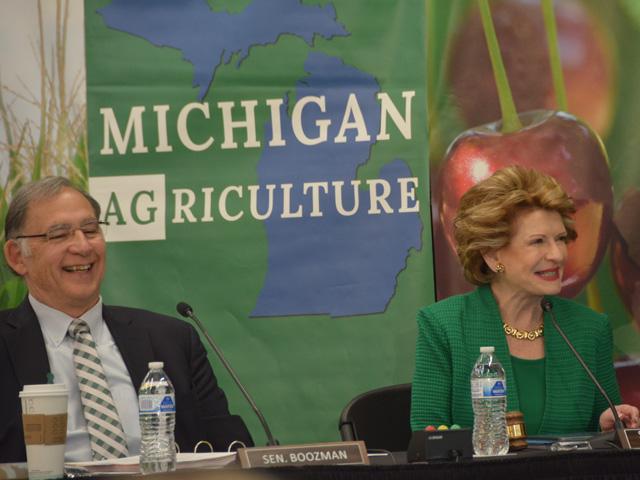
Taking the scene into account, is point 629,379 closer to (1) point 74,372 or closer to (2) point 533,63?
(2) point 533,63

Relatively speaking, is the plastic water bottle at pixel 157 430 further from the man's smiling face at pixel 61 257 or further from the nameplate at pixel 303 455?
the man's smiling face at pixel 61 257

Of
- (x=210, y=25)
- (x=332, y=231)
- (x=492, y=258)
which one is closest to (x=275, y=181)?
(x=332, y=231)

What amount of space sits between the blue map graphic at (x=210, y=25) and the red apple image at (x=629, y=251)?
122cm

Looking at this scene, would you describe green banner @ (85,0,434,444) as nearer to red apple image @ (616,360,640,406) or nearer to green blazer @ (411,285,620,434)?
green blazer @ (411,285,620,434)

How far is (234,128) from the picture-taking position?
411 cm

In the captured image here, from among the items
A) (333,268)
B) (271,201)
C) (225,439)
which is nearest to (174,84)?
(271,201)

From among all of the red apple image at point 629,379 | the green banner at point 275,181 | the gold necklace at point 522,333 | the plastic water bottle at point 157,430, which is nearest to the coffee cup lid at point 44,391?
the plastic water bottle at point 157,430

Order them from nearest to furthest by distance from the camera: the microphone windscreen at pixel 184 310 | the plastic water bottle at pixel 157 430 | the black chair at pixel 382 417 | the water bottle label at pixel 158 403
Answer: the plastic water bottle at pixel 157 430 < the water bottle label at pixel 158 403 < the microphone windscreen at pixel 184 310 < the black chair at pixel 382 417

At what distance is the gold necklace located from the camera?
3.43 meters

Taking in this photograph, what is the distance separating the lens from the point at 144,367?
3.29 metres

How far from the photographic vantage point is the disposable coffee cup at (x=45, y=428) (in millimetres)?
2195

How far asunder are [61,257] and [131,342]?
0.33m

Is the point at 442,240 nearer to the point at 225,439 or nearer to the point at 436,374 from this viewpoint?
the point at 436,374

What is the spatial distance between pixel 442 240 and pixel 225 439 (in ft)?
3.95
